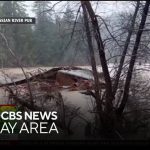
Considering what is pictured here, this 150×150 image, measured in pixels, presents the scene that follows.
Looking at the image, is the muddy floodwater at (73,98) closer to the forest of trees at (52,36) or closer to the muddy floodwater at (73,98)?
the muddy floodwater at (73,98)

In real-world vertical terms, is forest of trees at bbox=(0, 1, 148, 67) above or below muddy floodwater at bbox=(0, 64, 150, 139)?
above

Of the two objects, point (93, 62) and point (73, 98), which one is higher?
point (93, 62)

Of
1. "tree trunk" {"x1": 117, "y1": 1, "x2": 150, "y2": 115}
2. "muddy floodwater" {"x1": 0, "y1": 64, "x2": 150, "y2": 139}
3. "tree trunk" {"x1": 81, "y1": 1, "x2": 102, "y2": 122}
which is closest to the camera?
"muddy floodwater" {"x1": 0, "y1": 64, "x2": 150, "y2": 139}

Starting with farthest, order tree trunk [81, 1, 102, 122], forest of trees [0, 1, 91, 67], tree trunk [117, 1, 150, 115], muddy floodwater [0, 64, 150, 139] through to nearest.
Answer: tree trunk [117, 1, 150, 115] → tree trunk [81, 1, 102, 122] → muddy floodwater [0, 64, 150, 139] → forest of trees [0, 1, 91, 67]

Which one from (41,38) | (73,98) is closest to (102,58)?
(73,98)

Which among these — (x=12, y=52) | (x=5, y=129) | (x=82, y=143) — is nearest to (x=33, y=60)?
(x=12, y=52)

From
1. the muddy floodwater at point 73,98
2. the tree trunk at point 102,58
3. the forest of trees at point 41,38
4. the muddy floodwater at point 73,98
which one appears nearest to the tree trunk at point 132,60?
the tree trunk at point 102,58

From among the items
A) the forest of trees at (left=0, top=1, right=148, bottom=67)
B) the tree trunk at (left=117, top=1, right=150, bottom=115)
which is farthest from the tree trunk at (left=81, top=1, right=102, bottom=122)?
the tree trunk at (left=117, top=1, right=150, bottom=115)

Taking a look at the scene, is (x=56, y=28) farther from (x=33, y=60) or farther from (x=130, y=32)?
(x=130, y=32)

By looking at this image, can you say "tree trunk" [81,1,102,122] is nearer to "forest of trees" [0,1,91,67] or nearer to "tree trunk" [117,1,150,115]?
"forest of trees" [0,1,91,67]

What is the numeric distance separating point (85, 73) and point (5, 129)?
3.80 feet

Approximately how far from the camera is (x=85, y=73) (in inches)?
140

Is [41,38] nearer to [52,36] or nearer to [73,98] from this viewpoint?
[52,36]

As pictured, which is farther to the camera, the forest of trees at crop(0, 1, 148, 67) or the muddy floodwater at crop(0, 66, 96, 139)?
the muddy floodwater at crop(0, 66, 96, 139)
